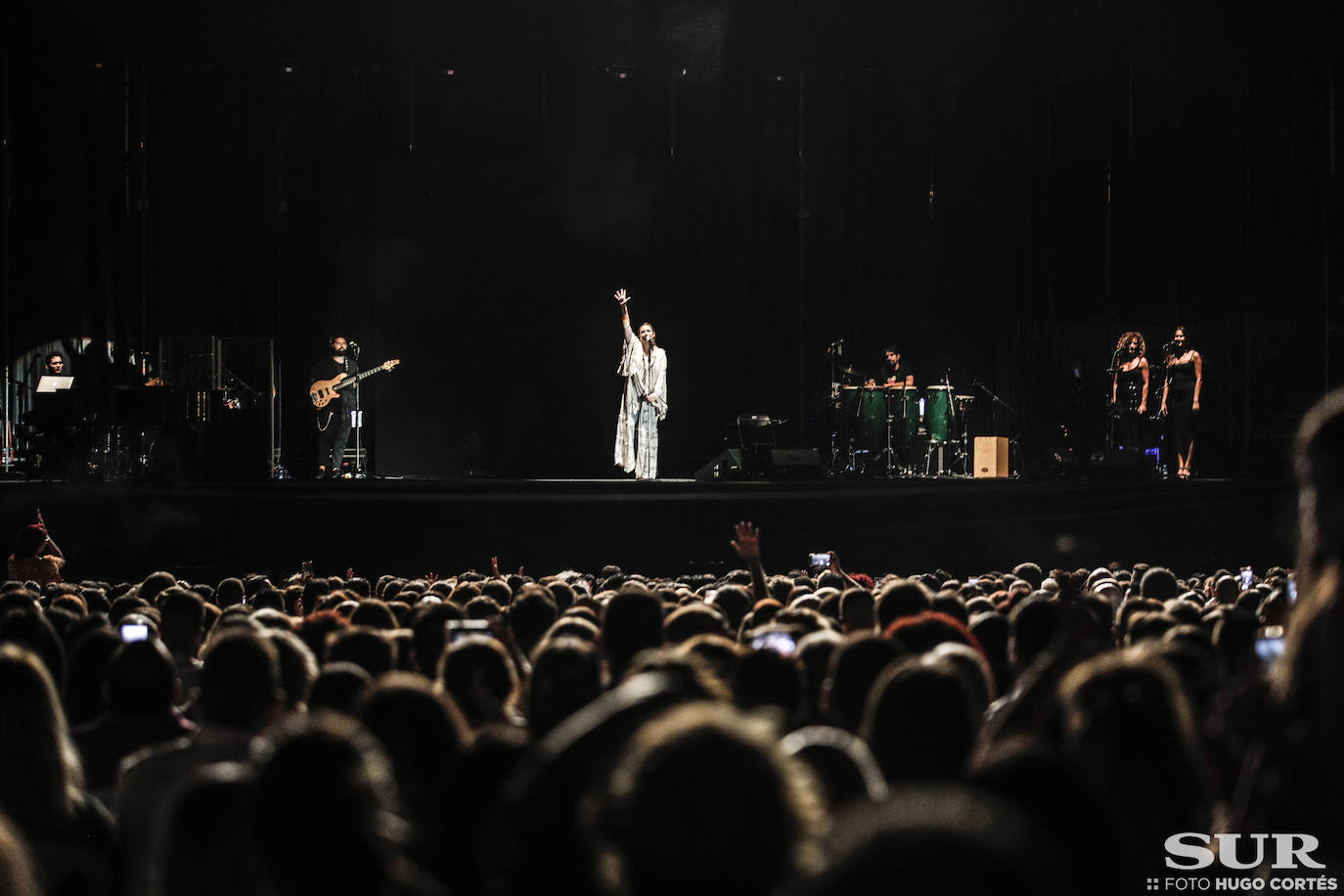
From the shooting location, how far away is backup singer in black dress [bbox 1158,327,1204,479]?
588 inches

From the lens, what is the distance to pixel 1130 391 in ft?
52.1

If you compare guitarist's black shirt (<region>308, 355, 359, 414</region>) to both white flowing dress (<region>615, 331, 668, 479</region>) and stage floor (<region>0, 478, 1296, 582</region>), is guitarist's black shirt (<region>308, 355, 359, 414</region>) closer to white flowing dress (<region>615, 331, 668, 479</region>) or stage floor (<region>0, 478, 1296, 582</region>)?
stage floor (<region>0, 478, 1296, 582</region>)

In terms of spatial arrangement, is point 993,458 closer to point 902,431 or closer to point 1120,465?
point 902,431

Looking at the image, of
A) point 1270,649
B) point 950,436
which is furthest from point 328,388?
point 1270,649

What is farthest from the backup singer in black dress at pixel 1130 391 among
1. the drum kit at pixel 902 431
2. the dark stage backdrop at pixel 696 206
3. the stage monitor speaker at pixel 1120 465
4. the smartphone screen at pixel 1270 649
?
the smartphone screen at pixel 1270 649

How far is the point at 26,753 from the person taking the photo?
2598 mm

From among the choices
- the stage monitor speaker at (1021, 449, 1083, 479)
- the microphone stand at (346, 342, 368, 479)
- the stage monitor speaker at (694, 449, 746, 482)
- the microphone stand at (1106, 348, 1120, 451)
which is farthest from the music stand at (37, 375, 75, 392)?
the microphone stand at (1106, 348, 1120, 451)

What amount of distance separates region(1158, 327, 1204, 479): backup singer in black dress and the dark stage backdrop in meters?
1.82

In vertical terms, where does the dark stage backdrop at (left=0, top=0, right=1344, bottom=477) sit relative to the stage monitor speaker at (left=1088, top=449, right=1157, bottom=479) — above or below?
above

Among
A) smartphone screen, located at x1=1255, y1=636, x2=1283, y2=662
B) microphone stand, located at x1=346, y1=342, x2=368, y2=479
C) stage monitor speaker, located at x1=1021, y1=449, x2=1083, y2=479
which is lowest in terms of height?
smartphone screen, located at x1=1255, y1=636, x2=1283, y2=662

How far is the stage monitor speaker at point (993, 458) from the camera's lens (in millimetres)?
16125

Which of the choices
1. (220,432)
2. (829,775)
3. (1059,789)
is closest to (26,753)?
(829,775)

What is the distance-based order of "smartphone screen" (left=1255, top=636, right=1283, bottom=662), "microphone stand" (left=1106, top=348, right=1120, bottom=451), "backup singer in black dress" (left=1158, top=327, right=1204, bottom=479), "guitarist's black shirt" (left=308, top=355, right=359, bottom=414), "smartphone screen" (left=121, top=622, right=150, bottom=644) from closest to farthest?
"smartphone screen" (left=1255, top=636, right=1283, bottom=662), "smartphone screen" (left=121, top=622, right=150, bottom=644), "backup singer in black dress" (left=1158, top=327, right=1204, bottom=479), "microphone stand" (left=1106, top=348, right=1120, bottom=451), "guitarist's black shirt" (left=308, top=355, right=359, bottom=414)

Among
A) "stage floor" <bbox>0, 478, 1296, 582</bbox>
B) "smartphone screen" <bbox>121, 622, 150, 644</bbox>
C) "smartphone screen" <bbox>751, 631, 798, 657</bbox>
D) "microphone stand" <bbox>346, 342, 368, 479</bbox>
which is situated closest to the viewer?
"smartphone screen" <bbox>751, 631, 798, 657</bbox>
